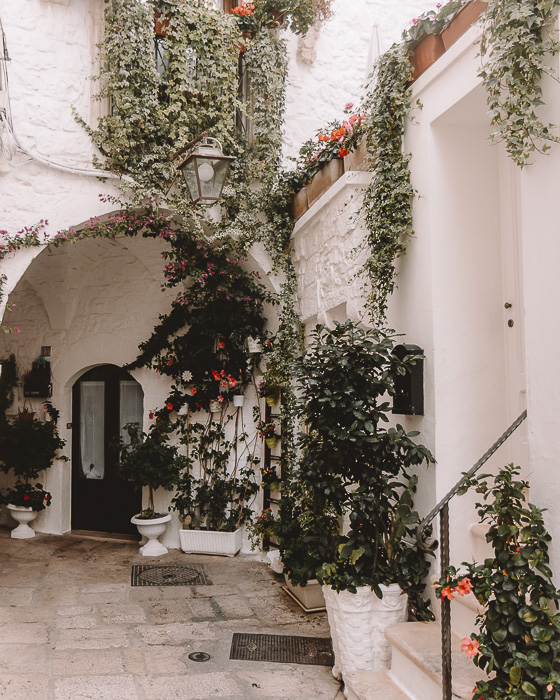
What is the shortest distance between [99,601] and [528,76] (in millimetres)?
4865

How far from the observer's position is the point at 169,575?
20.3 ft

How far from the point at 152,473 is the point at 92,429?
1.68 meters

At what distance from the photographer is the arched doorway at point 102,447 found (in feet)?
26.7

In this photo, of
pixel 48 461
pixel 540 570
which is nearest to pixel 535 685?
pixel 540 570

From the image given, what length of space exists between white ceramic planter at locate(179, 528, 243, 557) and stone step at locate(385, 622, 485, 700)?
3640mm

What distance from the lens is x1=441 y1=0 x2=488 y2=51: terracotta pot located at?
3039 mm

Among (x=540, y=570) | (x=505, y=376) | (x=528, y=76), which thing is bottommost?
(x=540, y=570)

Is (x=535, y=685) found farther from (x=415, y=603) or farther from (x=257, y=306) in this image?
(x=257, y=306)

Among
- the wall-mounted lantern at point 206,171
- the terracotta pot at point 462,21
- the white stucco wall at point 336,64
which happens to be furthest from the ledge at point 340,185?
the white stucco wall at point 336,64

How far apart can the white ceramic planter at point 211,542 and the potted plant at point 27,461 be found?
6.59ft

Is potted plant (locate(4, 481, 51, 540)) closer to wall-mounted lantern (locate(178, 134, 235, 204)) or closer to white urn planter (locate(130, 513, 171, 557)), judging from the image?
white urn planter (locate(130, 513, 171, 557))

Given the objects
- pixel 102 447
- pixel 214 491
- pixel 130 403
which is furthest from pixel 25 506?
pixel 214 491

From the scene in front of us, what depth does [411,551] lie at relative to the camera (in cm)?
363

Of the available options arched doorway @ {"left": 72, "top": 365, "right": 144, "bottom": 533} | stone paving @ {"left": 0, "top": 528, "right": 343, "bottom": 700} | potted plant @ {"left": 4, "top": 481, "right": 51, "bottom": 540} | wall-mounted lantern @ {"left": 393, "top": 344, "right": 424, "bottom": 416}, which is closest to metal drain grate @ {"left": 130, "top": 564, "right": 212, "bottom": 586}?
stone paving @ {"left": 0, "top": 528, "right": 343, "bottom": 700}
